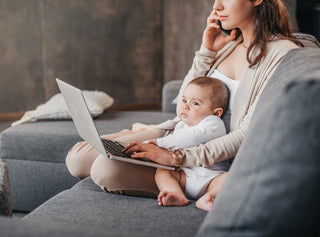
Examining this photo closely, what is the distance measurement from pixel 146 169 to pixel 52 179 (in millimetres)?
914

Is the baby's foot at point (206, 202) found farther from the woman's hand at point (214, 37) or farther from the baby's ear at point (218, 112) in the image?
the woman's hand at point (214, 37)

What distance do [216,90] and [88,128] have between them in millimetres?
552

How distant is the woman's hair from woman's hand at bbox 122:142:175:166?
0.48m

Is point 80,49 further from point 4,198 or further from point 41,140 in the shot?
point 4,198

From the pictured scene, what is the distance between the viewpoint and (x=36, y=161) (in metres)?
2.36

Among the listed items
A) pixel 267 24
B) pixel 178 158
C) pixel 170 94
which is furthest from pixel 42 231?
pixel 170 94

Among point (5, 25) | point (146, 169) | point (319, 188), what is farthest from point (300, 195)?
point (5, 25)

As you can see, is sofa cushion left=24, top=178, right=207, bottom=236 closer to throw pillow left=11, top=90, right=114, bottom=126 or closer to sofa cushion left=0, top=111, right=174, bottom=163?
sofa cushion left=0, top=111, right=174, bottom=163

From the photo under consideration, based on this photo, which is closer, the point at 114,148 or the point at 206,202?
the point at 206,202

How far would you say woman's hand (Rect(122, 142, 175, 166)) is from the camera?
Result: 4.98 ft

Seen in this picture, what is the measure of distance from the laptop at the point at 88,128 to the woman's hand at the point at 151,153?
2cm

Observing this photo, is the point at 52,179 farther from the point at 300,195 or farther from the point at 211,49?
the point at 300,195

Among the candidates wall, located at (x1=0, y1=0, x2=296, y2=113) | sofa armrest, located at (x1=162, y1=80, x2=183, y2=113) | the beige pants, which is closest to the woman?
the beige pants

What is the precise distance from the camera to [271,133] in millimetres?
780
